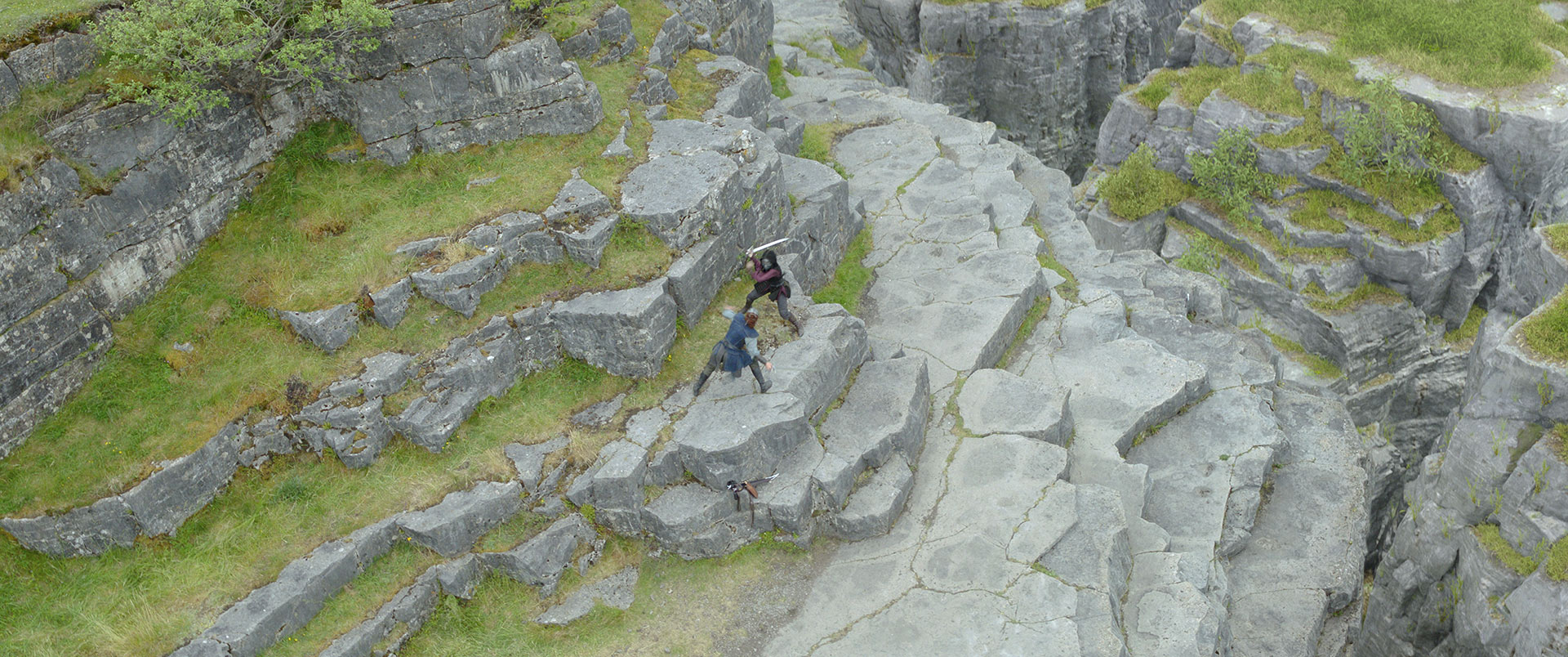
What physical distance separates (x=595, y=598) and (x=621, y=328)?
2979 millimetres

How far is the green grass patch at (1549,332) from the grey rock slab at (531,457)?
11.1 meters

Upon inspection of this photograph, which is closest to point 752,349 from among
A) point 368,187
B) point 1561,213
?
point 368,187

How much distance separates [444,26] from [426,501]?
6148 mm

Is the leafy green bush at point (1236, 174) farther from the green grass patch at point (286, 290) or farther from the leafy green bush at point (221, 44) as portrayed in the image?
the leafy green bush at point (221, 44)

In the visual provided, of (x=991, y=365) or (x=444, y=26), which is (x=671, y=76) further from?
(x=991, y=365)

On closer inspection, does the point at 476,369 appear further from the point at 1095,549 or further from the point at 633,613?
the point at 1095,549

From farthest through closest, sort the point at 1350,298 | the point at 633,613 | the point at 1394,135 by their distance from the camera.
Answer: the point at 1350,298 < the point at 1394,135 < the point at 633,613

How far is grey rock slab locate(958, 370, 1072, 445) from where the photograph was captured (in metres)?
13.0

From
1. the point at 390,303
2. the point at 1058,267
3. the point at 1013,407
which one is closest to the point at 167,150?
the point at 390,303

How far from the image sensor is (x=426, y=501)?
36.9ft

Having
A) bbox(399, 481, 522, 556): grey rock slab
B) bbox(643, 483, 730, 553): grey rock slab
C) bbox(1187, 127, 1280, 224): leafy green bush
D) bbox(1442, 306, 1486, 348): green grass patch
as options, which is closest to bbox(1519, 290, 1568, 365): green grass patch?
bbox(1442, 306, 1486, 348): green grass patch

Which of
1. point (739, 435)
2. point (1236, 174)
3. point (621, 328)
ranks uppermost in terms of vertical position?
point (621, 328)

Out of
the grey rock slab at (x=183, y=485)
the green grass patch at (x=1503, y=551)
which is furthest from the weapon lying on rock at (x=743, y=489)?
the green grass patch at (x=1503, y=551)

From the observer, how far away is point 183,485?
432 inches
